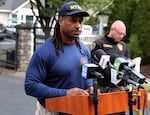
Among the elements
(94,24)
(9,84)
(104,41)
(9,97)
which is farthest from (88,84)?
(94,24)

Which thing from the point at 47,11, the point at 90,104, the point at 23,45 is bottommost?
the point at 23,45

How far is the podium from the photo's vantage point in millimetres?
2584

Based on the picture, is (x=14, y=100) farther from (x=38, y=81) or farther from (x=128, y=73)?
(x=128, y=73)

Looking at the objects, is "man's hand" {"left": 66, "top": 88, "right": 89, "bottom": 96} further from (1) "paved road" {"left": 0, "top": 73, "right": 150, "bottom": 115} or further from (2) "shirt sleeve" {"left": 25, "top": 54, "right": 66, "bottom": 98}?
(1) "paved road" {"left": 0, "top": 73, "right": 150, "bottom": 115}

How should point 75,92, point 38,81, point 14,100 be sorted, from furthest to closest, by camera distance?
point 14,100, point 38,81, point 75,92

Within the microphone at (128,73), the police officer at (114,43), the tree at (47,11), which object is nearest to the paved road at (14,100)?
the police officer at (114,43)

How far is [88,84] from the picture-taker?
306cm

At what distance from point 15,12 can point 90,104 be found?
51.0 meters

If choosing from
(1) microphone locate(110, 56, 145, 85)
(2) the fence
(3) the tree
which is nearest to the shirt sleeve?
(1) microphone locate(110, 56, 145, 85)

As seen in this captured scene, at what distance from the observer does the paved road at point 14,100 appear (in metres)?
8.01

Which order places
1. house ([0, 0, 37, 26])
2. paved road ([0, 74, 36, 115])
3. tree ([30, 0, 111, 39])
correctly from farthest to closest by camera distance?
house ([0, 0, 37, 26]) → tree ([30, 0, 111, 39]) → paved road ([0, 74, 36, 115])

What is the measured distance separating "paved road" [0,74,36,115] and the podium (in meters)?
5.17

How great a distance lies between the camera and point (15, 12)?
2072 inches

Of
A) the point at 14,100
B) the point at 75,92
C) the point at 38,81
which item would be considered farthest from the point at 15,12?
the point at 75,92
